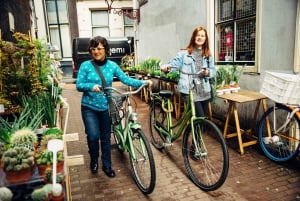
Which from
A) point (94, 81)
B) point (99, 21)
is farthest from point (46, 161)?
point (99, 21)

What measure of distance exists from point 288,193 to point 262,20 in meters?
2.82

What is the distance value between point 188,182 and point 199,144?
→ 1.85 ft

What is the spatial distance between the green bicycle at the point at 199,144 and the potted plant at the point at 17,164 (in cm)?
192

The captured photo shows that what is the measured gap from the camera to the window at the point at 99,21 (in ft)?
57.8

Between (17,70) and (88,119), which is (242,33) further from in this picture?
(17,70)

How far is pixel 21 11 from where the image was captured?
6.21 meters

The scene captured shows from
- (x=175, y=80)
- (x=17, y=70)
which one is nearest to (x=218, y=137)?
(x=17, y=70)

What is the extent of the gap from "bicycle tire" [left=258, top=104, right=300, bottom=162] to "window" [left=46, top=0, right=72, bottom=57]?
16288 mm

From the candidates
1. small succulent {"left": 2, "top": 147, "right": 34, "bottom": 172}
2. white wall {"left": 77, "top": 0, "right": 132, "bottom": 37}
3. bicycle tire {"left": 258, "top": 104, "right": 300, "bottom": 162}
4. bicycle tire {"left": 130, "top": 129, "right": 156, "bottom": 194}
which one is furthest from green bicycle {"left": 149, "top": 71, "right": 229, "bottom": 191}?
white wall {"left": 77, "top": 0, "right": 132, "bottom": 37}

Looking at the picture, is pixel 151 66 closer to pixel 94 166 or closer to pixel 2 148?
pixel 94 166

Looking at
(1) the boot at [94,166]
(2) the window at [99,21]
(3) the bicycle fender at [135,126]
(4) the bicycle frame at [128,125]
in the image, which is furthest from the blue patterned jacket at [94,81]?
(2) the window at [99,21]

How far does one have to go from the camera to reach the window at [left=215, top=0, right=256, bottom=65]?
5048 mm

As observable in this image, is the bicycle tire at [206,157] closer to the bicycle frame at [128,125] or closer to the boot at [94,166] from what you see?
the bicycle frame at [128,125]

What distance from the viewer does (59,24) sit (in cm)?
1803
